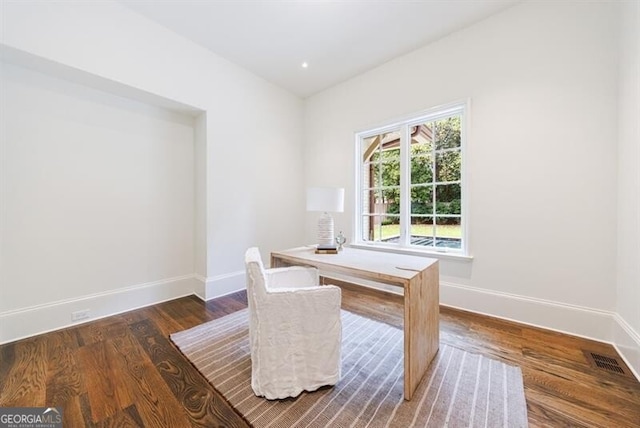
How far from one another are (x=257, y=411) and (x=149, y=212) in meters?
2.44

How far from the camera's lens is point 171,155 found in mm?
2920

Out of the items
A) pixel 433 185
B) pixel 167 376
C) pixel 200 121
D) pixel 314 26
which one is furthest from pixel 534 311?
pixel 200 121

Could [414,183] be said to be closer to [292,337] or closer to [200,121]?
[292,337]

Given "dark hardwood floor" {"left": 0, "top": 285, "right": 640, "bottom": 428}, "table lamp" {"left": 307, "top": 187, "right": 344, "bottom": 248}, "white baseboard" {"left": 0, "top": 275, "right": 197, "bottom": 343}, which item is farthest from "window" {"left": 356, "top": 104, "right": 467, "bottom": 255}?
"white baseboard" {"left": 0, "top": 275, "right": 197, "bottom": 343}

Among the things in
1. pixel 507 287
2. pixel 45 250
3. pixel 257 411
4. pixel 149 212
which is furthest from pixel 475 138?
pixel 45 250

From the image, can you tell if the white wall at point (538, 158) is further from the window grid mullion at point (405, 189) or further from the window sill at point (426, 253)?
the window grid mullion at point (405, 189)

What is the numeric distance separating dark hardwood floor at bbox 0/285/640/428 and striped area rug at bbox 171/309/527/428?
8cm

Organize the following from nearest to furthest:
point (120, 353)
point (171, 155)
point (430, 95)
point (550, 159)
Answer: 1. point (120, 353)
2. point (550, 159)
3. point (430, 95)
4. point (171, 155)

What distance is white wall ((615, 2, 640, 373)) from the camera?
1.58 meters

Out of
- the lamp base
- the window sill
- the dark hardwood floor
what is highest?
the lamp base

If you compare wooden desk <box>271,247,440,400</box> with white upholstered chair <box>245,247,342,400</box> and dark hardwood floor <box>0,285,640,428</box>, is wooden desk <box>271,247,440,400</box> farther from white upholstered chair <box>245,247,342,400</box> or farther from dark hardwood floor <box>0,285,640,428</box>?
dark hardwood floor <box>0,285,640,428</box>

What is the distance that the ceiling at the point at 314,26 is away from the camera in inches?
88.4

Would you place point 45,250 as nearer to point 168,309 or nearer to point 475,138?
point 168,309

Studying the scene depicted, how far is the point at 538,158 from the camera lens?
2.15 metres
